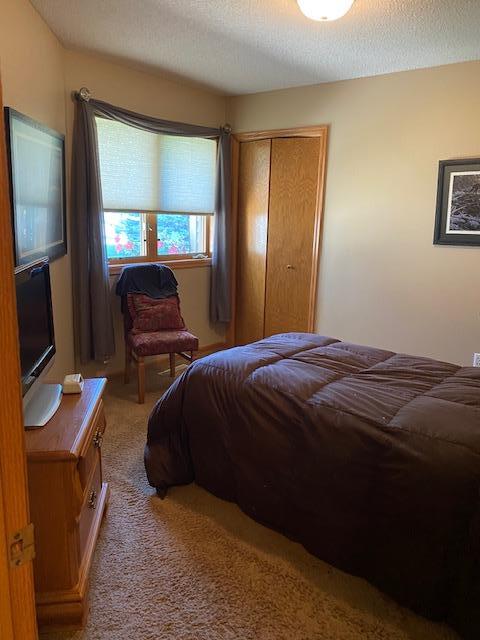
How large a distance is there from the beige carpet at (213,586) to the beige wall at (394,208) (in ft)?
7.30

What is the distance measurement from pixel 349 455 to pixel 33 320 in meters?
1.31

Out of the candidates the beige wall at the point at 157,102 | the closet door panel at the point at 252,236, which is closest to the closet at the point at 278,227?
the closet door panel at the point at 252,236

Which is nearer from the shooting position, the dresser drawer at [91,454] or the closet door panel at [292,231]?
the dresser drawer at [91,454]

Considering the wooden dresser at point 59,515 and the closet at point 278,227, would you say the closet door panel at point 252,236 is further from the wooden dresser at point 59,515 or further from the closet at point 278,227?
the wooden dresser at point 59,515

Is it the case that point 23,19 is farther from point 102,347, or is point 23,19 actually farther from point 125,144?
point 102,347

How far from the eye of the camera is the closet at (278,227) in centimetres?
425

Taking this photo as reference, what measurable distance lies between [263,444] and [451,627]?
0.92 m

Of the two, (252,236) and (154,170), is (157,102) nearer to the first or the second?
(154,170)

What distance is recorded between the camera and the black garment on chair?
12.6ft

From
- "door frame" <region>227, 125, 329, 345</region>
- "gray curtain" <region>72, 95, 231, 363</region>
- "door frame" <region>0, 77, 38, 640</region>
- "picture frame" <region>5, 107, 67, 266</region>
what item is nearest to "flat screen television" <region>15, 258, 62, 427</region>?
"picture frame" <region>5, 107, 67, 266</region>

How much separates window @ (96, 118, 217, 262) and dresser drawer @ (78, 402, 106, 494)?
7.33ft

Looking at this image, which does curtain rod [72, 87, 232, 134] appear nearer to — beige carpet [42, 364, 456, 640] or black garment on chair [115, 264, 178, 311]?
black garment on chair [115, 264, 178, 311]

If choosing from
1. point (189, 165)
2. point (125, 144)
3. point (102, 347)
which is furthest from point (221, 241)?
point (102, 347)

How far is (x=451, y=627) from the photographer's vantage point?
1662 millimetres
